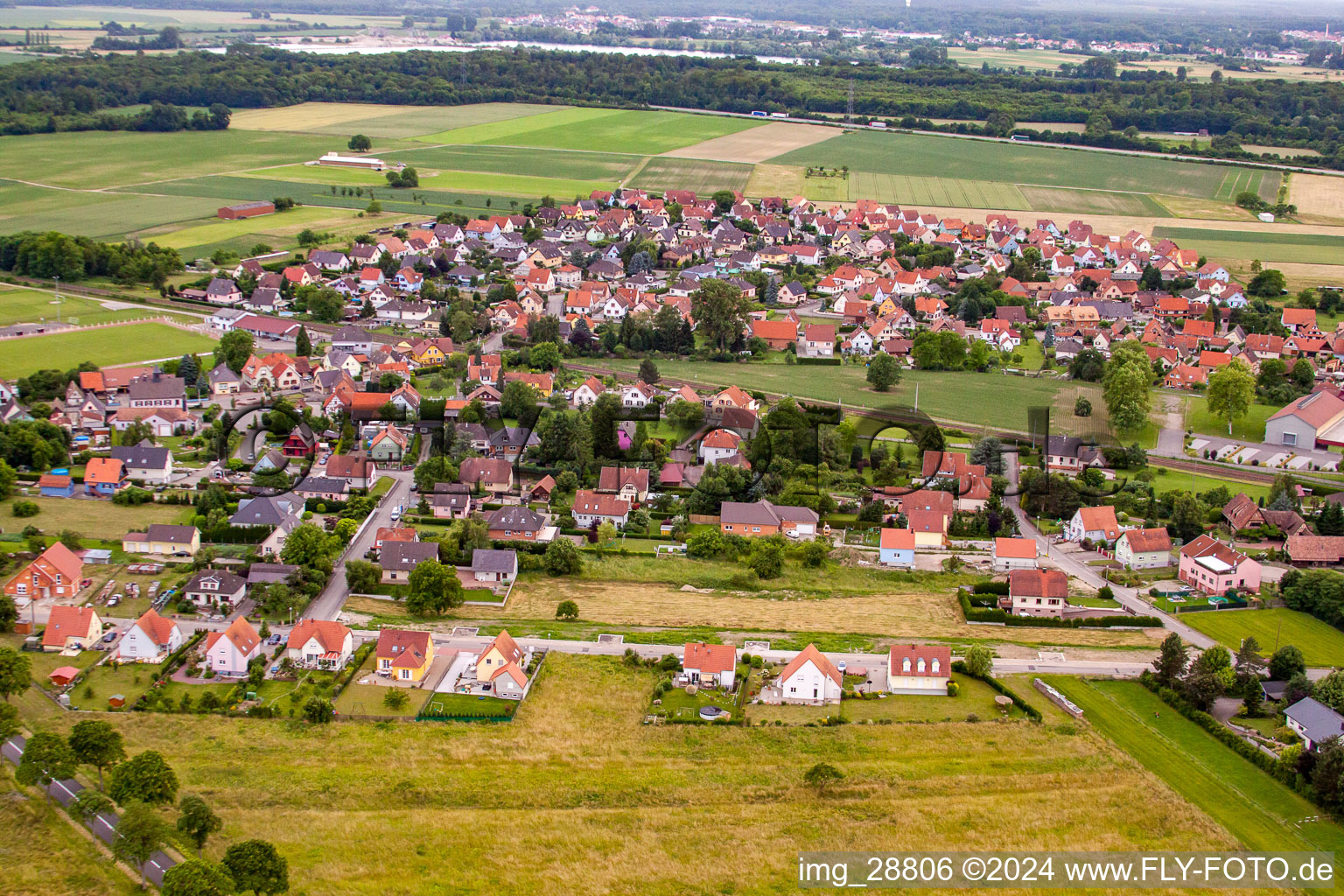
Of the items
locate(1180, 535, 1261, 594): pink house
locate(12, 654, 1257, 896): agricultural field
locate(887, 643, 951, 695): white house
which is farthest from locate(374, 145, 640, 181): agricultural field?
locate(12, 654, 1257, 896): agricultural field

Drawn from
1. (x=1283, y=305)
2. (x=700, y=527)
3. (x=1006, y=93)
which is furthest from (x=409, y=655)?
(x=1006, y=93)

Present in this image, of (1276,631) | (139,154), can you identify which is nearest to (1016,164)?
(139,154)

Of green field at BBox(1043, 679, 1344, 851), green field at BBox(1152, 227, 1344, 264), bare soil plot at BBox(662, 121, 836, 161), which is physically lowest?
green field at BBox(1043, 679, 1344, 851)

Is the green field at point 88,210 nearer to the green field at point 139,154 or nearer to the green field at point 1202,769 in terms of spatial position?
the green field at point 139,154

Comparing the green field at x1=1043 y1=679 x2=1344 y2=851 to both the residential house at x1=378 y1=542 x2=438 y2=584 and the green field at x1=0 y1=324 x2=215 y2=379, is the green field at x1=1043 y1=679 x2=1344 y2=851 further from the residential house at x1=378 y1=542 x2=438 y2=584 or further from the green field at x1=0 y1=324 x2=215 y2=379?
the green field at x1=0 y1=324 x2=215 y2=379

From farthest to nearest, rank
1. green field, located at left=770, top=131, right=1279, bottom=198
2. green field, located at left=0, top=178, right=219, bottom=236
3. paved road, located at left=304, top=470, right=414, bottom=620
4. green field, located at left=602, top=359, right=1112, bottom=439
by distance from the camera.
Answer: green field, located at left=770, top=131, right=1279, bottom=198 < green field, located at left=0, top=178, right=219, bottom=236 < green field, located at left=602, top=359, right=1112, bottom=439 < paved road, located at left=304, top=470, right=414, bottom=620
